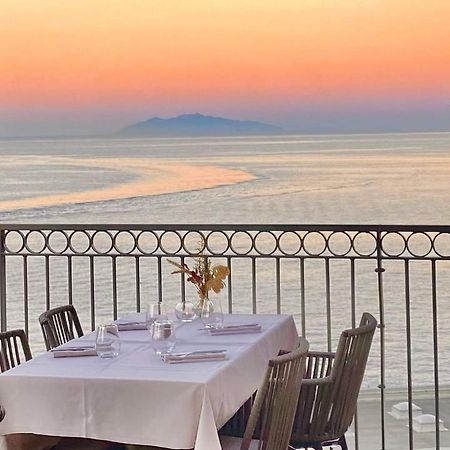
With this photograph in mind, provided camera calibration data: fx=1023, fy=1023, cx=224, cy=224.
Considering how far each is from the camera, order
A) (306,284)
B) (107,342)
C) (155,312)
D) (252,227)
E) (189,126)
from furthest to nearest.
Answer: (306,284) < (189,126) < (252,227) < (155,312) < (107,342)

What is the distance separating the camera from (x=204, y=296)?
4.75 metres

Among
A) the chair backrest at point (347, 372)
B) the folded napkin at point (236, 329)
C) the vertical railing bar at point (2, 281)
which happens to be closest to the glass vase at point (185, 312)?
the folded napkin at point (236, 329)

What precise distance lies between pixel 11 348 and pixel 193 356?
36.8 inches

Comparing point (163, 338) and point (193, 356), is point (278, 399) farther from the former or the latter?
point (163, 338)

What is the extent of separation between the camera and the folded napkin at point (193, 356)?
3908mm

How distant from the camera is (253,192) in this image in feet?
73.0


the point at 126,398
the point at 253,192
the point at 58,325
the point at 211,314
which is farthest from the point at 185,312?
the point at 253,192

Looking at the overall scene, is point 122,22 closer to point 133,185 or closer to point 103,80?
point 103,80

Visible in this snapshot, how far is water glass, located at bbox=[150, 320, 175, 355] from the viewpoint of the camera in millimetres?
4102

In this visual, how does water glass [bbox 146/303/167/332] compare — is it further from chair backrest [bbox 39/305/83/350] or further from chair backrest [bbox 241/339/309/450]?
chair backrest [bbox 241/339/309/450]

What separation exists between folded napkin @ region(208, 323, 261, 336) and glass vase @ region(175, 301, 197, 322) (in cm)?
23

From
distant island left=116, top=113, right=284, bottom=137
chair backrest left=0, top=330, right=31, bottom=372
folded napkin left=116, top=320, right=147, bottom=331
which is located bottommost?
chair backrest left=0, top=330, right=31, bottom=372

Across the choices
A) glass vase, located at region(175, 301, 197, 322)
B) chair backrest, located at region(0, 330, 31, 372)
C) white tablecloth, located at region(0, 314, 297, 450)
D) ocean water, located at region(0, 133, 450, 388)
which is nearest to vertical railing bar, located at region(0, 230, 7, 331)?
chair backrest, located at region(0, 330, 31, 372)

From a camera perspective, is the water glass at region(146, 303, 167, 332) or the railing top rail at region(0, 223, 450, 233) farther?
the railing top rail at region(0, 223, 450, 233)
